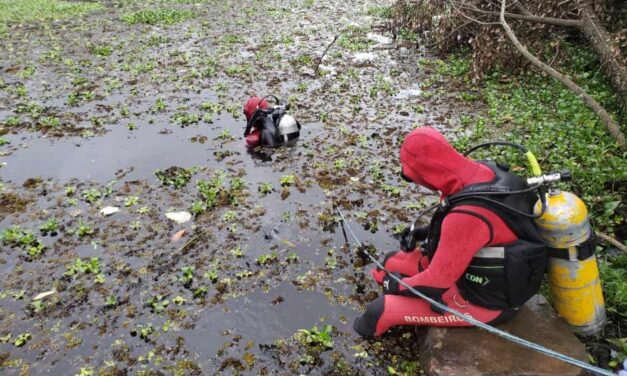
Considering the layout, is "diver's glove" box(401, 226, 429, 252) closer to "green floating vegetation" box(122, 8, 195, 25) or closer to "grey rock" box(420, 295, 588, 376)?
"grey rock" box(420, 295, 588, 376)

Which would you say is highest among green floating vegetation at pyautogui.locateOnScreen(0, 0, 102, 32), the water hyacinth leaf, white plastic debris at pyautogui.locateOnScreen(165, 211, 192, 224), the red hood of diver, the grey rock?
the red hood of diver

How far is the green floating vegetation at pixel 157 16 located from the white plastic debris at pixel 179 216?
1069cm

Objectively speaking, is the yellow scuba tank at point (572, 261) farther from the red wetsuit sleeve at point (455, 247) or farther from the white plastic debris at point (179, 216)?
the white plastic debris at point (179, 216)

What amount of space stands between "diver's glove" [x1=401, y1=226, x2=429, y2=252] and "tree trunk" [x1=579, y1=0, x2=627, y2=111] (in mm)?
4223

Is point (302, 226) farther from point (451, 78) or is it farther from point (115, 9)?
point (115, 9)

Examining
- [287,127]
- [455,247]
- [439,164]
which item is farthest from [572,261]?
[287,127]

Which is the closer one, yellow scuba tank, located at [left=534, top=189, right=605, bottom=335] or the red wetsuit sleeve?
the red wetsuit sleeve

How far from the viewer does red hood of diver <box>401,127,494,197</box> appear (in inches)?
123

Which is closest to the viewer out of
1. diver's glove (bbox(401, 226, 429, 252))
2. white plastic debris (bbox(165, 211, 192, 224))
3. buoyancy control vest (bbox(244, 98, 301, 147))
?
diver's glove (bbox(401, 226, 429, 252))

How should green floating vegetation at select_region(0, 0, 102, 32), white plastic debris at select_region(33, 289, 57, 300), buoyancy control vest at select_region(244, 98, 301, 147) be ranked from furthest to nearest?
green floating vegetation at select_region(0, 0, 102, 32)
buoyancy control vest at select_region(244, 98, 301, 147)
white plastic debris at select_region(33, 289, 57, 300)

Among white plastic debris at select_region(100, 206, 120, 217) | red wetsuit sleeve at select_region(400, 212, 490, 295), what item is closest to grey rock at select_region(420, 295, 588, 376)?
red wetsuit sleeve at select_region(400, 212, 490, 295)

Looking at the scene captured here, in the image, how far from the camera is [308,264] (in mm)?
4758

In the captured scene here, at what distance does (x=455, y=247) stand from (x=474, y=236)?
0.15 meters

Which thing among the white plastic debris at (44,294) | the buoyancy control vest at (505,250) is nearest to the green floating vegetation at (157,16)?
the white plastic debris at (44,294)
